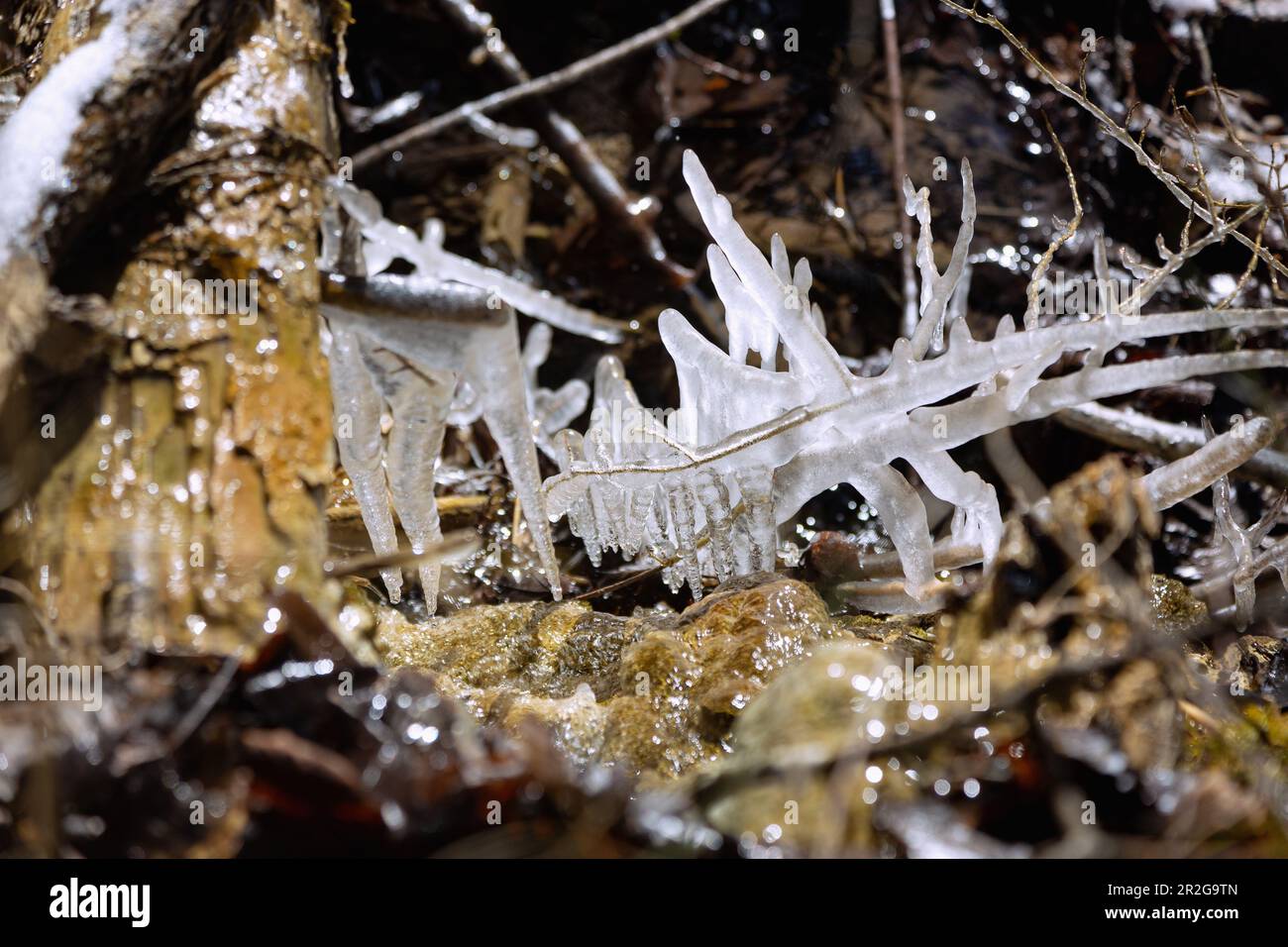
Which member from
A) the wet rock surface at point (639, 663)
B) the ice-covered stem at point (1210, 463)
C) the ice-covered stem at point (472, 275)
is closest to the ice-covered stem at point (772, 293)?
the ice-covered stem at point (472, 275)

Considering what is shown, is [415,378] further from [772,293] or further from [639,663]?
[772,293]

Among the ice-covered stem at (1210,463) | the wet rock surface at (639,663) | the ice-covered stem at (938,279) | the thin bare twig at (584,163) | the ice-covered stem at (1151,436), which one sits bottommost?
the wet rock surface at (639,663)

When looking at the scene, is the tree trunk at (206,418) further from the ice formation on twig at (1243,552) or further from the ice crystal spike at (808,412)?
the ice formation on twig at (1243,552)

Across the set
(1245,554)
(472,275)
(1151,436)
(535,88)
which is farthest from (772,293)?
(535,88)
